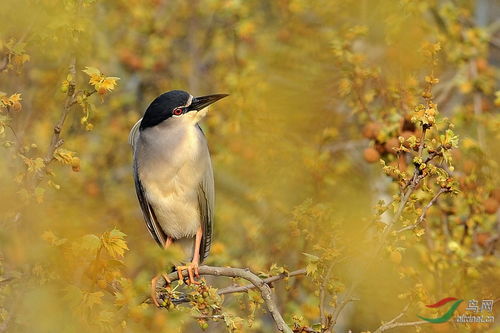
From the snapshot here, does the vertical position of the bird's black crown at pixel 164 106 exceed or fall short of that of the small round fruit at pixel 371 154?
it exceeds it

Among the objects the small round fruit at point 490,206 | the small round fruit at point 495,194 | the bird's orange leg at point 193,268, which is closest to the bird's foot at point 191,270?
the bird's orange leg at point 193,268

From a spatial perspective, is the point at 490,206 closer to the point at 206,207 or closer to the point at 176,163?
the point at 206,207

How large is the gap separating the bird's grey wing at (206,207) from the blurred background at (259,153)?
133 millimetres

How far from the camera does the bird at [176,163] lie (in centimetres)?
468

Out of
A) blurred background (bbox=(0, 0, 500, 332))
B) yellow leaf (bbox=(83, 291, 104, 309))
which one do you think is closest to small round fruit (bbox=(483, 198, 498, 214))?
blurred background (bbox=(0, 0, 500, 332))

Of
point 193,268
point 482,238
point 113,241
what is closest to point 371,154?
point 482,238

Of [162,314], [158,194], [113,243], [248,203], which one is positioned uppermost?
[113,243]

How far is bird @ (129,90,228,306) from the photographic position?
15.4 feet

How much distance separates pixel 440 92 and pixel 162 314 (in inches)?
159

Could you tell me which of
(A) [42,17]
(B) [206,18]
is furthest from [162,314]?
(B) [206,18]

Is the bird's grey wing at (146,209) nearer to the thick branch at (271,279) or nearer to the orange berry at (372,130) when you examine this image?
the orange berry at (372,130)

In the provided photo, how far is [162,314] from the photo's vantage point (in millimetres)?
3338

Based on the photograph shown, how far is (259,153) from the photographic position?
6844 millimetres

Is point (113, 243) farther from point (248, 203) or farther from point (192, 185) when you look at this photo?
point (248, 203)
